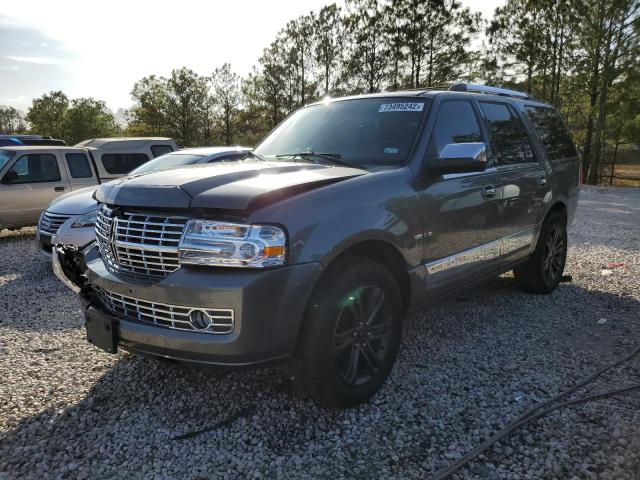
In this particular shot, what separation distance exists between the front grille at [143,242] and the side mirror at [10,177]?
7.48 meters

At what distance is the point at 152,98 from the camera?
39.0m

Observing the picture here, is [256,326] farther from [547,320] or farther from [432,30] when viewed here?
[432,30]

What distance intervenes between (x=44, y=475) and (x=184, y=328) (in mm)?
958

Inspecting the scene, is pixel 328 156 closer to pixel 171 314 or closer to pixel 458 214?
pixel 458 214

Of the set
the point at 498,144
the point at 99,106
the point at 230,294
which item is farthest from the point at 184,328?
the point at 99,106

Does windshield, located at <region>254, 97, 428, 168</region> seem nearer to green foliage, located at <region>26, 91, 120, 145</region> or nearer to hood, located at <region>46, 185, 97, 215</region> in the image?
hood, located at <region>46, 185, 97, 215</region>

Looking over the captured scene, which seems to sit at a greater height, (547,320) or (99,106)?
(99,106)

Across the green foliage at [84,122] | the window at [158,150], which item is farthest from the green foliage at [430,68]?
the window at [158,150]

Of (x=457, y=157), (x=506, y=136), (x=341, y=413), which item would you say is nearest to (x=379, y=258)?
(x=457, y=157)

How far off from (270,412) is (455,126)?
241 centimetres

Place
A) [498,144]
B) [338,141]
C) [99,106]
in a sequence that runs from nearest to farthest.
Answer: [338,141] < [498,144] < [99,106]

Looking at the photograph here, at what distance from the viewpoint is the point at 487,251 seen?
3.85 metres

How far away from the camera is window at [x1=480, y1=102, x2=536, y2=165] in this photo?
4023mm

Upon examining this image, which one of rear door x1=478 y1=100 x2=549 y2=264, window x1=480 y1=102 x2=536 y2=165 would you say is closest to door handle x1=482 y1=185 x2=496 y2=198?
rear door x1=478 y1=100 x2=549 y2=264
